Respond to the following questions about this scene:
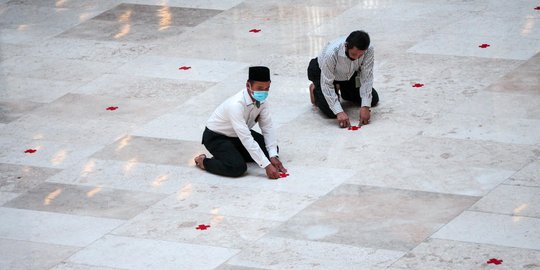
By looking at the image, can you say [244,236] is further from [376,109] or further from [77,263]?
[376,109]

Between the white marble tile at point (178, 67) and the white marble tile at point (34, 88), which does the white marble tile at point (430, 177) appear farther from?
the white marble tile at point (34, 88)

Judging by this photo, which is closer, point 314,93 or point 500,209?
point 500,209

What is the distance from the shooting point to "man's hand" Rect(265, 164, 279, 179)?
28.5 ft

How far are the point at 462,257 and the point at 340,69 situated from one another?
282 centimetres

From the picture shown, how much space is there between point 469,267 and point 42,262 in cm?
270

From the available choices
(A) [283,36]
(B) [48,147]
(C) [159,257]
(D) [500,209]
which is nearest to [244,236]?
(C) [159,257]

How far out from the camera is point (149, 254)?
7617 millimetres

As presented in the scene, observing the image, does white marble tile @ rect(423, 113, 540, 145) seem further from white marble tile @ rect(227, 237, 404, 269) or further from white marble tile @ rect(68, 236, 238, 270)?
white marble tile @ rect(68, 236, 238, 270)

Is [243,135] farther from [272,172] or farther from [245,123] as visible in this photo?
[272,172]

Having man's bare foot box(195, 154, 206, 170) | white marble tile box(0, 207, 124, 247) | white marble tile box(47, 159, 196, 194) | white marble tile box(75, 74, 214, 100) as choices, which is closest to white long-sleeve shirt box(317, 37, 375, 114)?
man's bare foot box(195, 154, 206, 170)

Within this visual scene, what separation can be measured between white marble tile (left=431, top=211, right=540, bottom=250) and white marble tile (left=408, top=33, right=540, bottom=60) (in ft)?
11.8

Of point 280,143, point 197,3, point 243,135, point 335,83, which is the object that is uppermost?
point 243,135

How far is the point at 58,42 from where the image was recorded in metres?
12.5

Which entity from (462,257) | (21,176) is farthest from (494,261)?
(21,176)
